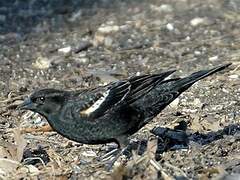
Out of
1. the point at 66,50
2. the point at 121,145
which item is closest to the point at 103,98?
the point at 121,145

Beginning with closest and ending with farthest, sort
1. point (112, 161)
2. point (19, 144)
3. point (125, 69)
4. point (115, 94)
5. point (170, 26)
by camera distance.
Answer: point (112, 161), point (115, 94), point (19, 144), point (125, 69), point (170, 26)

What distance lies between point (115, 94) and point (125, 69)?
10.0 ft

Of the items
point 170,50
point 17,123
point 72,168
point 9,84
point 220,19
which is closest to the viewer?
point 72,168

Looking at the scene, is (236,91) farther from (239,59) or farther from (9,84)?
(9,84)

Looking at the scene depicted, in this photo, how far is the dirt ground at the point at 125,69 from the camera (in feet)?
20.7

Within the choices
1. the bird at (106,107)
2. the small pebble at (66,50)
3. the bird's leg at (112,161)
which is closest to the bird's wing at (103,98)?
the bird at (106,107)

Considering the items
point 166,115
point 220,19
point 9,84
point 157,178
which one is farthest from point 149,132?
point 220,19

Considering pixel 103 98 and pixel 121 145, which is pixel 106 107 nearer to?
pixel 103 98

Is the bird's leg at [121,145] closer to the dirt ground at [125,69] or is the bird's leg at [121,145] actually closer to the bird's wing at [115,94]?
the dirt ground at [125,69]

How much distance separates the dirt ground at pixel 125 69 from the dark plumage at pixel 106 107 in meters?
0.26

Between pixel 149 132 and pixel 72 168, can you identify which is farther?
pixel 149 132

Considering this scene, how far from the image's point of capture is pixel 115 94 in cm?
655

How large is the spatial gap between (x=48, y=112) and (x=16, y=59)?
12.8 feet

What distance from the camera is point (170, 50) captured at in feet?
33.6
